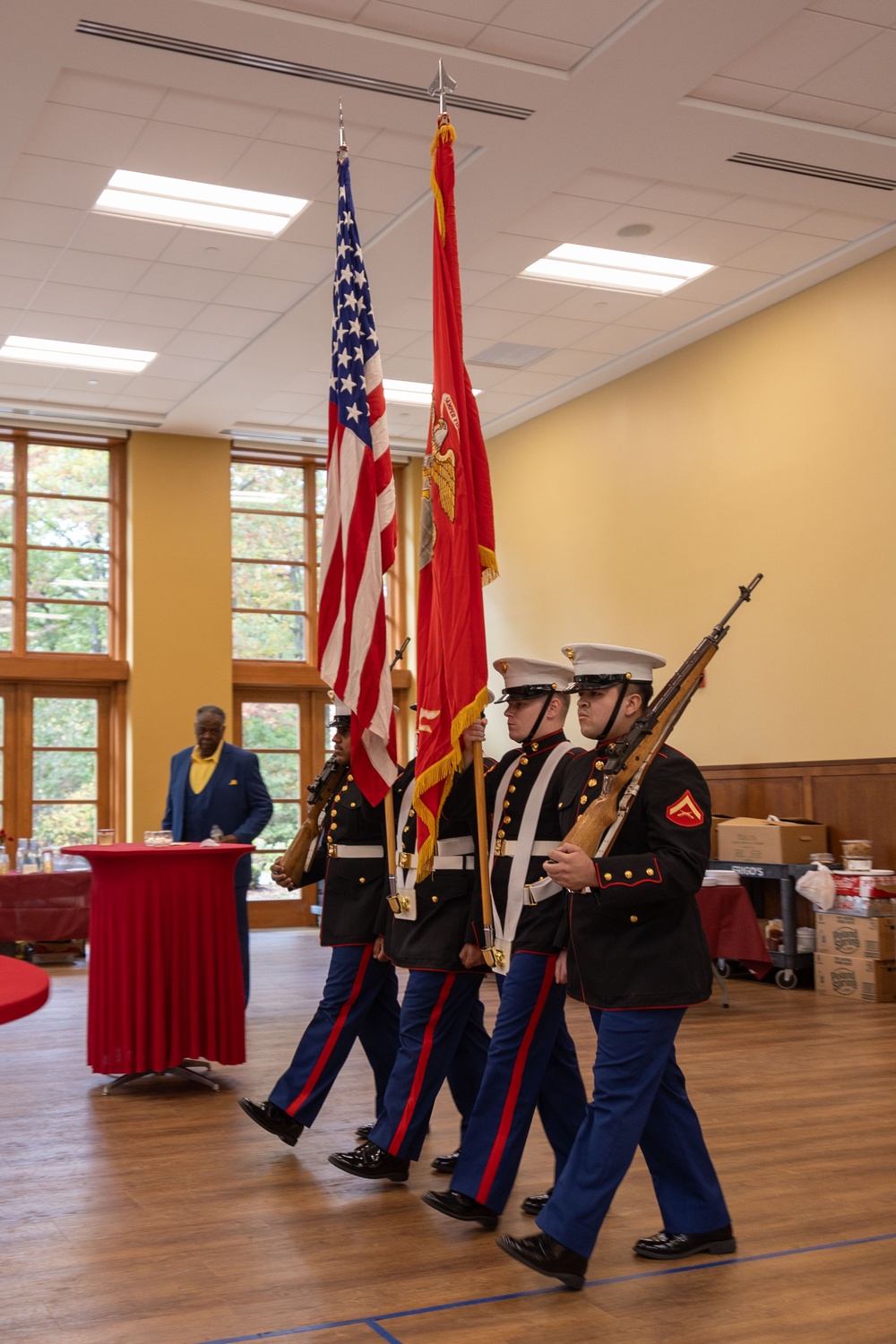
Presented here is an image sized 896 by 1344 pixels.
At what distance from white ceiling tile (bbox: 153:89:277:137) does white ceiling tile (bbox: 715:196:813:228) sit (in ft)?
9.55

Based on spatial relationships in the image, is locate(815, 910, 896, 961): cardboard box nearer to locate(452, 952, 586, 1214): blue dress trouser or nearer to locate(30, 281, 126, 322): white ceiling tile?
locate(452, 952, 586, 1214): blue dress trouser

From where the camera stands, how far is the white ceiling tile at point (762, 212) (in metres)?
8.05

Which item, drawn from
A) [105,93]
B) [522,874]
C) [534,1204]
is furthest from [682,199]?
[534,1204]

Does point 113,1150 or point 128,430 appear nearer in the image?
point 113,1150

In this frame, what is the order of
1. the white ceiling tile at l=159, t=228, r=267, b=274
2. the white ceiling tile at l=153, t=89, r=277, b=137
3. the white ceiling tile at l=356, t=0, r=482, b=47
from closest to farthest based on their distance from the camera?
the white ceiling tile at l=356, t=0, r=482, b=47 → the white ceiling tile at l=153, t=89, r=277, b=137 → the white ceiling tile at l=159, t=228, r=267, b=274

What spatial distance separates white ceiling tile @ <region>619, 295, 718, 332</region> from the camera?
31.4ft

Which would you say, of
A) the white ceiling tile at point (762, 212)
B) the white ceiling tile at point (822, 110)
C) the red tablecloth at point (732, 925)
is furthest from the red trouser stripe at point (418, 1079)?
the white ceiling tile at point (762, 212)

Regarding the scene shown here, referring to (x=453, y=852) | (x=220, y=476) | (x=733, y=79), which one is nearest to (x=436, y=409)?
(x=453, y=852)

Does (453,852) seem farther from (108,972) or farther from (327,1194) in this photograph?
(108,972)

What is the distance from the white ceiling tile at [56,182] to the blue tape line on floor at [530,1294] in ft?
21.3

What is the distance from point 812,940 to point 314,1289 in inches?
231

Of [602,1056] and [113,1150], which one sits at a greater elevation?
[602,1056]

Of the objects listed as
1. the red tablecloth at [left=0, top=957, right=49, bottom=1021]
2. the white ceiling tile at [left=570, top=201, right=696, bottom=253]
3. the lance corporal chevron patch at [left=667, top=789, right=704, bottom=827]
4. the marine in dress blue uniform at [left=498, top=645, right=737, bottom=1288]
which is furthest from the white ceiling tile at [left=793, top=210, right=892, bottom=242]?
the red tablecloth at [left=0, top=957, right=49, bottom=1021]

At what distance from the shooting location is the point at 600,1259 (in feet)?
11.2
